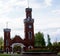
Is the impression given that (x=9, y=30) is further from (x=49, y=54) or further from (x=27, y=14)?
(x=49, y=54)

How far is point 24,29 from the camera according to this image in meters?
67.3

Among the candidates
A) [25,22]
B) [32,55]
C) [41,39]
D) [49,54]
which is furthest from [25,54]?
[41,39]

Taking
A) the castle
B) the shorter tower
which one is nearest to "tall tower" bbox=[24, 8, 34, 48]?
the castle

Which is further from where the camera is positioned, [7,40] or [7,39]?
[7,39]

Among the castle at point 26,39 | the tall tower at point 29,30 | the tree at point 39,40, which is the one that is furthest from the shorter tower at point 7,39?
the tree at point 39,40

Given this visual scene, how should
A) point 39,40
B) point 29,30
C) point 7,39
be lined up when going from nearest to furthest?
point 29,30
point 7,39
point 39,40

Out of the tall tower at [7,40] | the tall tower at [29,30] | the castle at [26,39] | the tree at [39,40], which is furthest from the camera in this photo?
the tree at [39,40]

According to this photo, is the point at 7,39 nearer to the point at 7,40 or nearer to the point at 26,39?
the point at 7,40

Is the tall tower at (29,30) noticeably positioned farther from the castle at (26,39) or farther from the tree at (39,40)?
the tree at (39,40)

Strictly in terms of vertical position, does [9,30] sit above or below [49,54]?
above

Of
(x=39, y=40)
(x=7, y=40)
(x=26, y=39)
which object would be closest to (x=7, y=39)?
(x=7, y=40)

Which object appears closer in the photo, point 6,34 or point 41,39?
point 6,34

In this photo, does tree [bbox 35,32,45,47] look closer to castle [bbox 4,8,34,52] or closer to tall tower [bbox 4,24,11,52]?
castle [bbox 4,8,34,52]

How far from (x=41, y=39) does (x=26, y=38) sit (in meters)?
21.9
